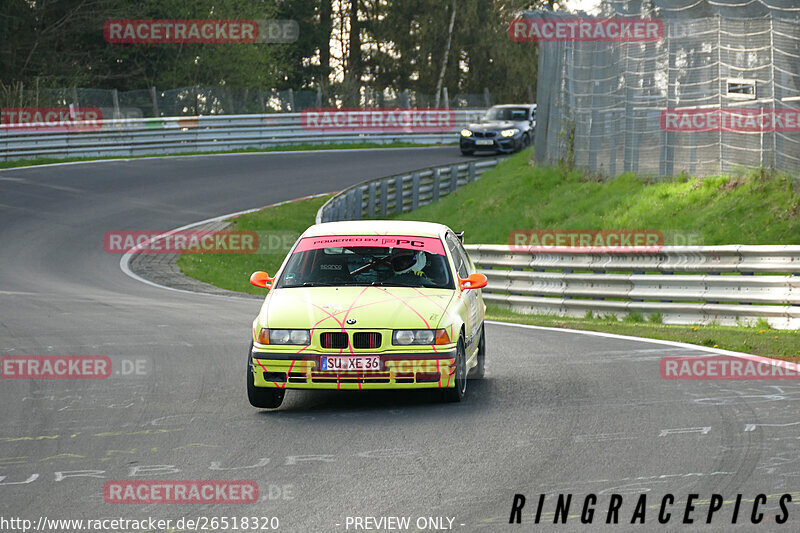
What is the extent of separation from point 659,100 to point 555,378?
13.4 metres

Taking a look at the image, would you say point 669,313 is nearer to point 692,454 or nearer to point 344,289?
point 344,289

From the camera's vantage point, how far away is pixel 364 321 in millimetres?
8656

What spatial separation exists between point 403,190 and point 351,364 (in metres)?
23.5

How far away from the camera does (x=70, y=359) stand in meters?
11.2

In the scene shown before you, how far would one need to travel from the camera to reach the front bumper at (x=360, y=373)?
8555mm

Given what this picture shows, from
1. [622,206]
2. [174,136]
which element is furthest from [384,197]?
[174,136]

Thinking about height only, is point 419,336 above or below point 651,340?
above

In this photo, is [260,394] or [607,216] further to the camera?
[607,216]

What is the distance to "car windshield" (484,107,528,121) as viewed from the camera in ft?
132

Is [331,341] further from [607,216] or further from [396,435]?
[607,216]

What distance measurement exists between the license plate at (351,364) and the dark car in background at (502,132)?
3090 cm
